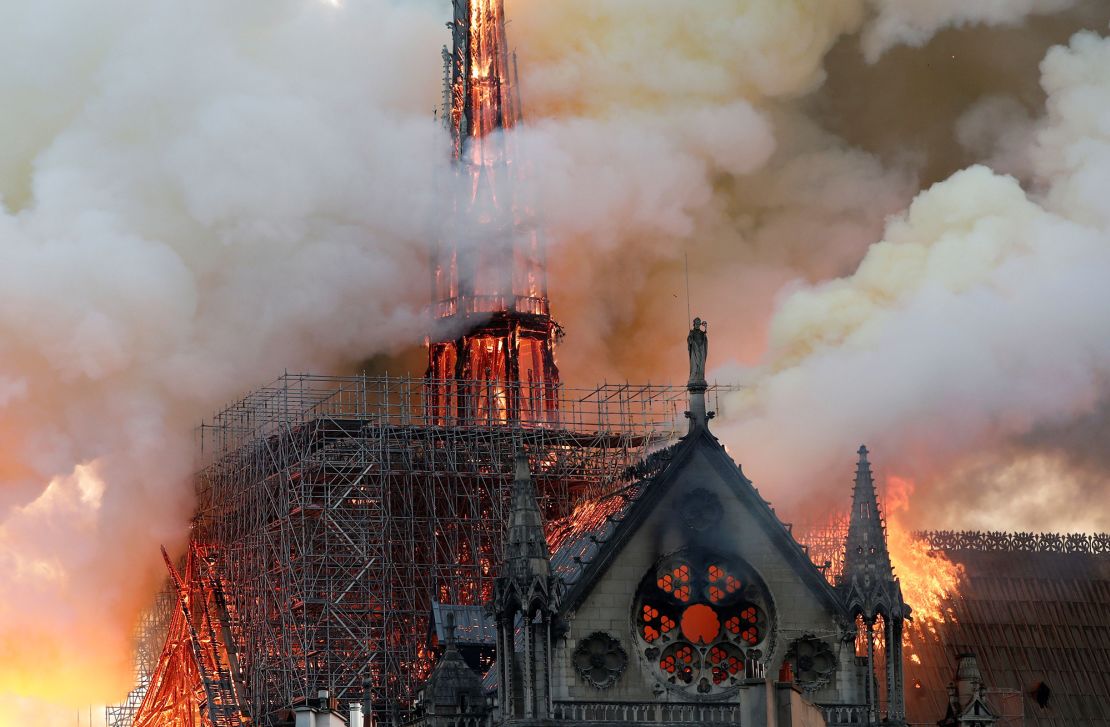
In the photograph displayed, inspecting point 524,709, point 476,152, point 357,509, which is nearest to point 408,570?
point 357,509

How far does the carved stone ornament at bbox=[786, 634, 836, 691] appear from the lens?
275 ft

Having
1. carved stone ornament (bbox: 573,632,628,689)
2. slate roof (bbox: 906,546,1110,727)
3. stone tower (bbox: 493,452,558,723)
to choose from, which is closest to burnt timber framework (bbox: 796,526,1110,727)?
slate roof (bbox: 906,546,1110,727)

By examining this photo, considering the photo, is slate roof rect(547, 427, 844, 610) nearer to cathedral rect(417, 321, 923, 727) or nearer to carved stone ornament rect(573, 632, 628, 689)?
cathedral rect(417, 321, 923, 727)

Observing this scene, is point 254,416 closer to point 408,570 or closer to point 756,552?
point 408,570

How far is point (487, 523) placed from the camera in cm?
11888

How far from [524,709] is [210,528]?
164ft

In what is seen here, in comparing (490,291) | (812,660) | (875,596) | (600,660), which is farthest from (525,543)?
(490,291)

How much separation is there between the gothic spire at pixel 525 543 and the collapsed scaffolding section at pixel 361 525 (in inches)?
1083

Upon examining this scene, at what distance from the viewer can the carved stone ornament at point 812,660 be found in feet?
275

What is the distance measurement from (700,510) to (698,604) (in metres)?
3.05

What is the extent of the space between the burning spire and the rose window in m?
45.6

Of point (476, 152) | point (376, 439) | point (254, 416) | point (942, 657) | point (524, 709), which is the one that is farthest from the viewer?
point (942, 657)

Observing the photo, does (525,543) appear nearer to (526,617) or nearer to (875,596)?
(526,617)

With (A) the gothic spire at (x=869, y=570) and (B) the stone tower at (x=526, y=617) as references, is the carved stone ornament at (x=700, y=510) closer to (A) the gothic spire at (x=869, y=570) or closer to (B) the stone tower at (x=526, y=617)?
(A) the gothic spire at (x=869, y=570)
